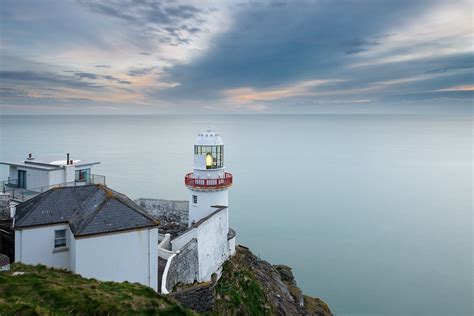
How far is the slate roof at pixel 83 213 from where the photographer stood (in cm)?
1227

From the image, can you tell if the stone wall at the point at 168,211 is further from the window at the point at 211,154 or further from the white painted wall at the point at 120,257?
the white painted wall at the point at 120,257

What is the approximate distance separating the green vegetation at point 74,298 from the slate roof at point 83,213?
10.4 ft

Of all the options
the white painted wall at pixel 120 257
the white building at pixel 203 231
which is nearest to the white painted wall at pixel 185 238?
the white building at pixel 203 231

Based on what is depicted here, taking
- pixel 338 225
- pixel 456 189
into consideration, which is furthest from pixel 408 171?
pixel 338 225

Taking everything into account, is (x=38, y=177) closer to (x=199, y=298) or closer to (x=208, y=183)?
(x=208, y=183)

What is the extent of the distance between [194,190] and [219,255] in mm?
4091

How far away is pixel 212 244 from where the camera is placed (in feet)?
62.2

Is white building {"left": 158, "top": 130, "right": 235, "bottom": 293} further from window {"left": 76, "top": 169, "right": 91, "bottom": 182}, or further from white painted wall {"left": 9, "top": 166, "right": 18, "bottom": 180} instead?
white painted wall {"left": 9, "top": 166, "right": 18, "bottom": 180}

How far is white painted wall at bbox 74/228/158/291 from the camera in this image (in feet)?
39.7

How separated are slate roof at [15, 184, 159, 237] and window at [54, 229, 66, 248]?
1.22 ft

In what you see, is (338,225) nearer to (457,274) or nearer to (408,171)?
(457,274)

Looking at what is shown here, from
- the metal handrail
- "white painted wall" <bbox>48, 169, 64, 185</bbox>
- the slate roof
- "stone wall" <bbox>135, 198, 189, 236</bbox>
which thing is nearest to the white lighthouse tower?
"stone wall" <bbox>135, 198, 189, 236</bbox>

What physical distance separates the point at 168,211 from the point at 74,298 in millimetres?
16500

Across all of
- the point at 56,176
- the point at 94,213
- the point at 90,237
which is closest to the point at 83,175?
the point at 56,176
